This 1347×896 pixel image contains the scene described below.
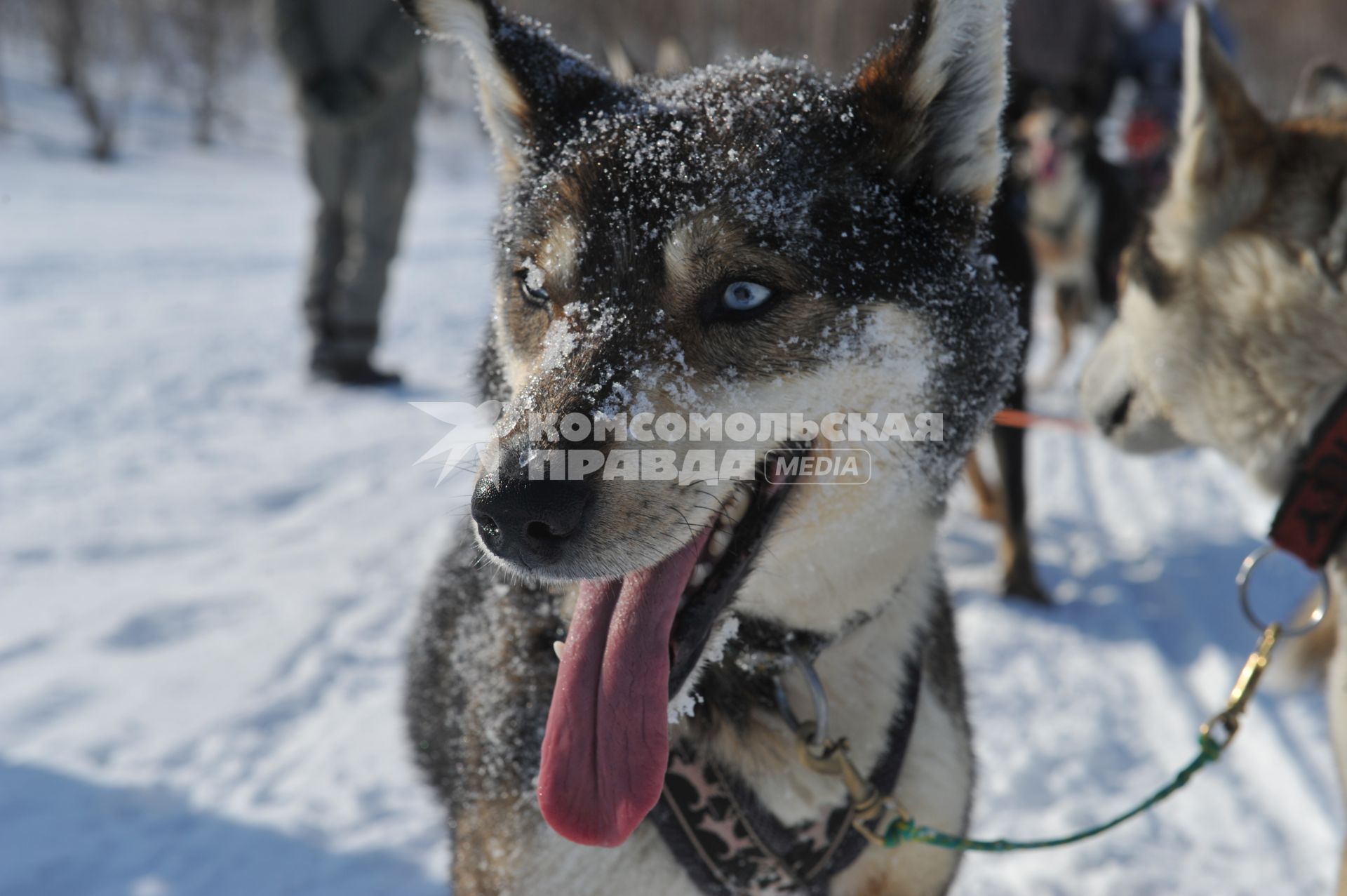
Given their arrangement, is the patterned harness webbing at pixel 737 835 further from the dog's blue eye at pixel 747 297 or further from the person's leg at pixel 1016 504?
the person's leg at pixel 1016 504

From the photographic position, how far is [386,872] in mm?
1869

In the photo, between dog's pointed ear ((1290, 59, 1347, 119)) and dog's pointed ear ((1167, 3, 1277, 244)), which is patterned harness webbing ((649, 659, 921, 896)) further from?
dog's pointed ear ((1290, 59, 1347, 119))

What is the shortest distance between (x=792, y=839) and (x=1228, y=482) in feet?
12.4

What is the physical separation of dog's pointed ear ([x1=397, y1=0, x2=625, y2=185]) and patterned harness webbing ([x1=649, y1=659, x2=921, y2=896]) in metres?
0.98

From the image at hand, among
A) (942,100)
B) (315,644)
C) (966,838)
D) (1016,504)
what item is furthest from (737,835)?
(1016,504)

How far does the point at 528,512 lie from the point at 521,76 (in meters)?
0.78

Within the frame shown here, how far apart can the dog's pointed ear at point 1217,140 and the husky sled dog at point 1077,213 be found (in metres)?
3.67

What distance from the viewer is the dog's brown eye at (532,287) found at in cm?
129

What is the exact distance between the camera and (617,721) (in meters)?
1.14

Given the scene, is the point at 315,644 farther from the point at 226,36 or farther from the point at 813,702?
the point at 226,36

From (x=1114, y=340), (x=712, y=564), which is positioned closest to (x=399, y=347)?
(x=1114, y=340)

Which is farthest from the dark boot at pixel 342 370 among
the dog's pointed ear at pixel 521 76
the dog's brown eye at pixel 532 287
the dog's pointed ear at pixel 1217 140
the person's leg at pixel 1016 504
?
the dog's pointed ear at pixel 1217 140

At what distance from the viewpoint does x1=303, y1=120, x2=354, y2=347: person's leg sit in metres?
4.70

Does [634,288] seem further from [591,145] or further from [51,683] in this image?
Answer: [51,683]
